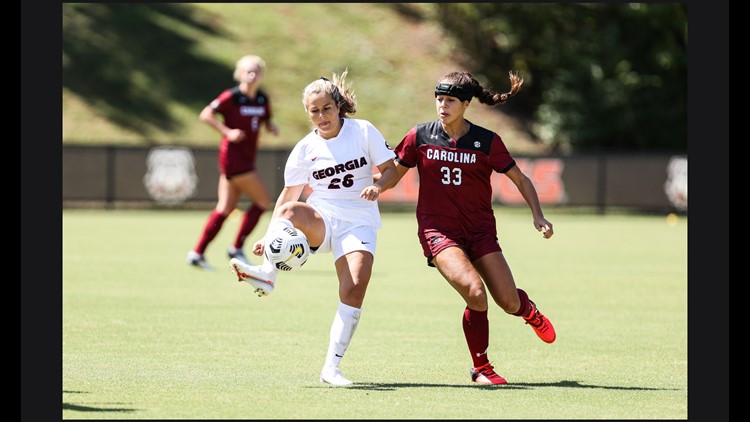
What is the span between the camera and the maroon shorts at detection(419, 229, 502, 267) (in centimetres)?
790

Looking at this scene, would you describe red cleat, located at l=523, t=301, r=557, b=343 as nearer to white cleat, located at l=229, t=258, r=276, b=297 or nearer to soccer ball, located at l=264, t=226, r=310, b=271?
soccer ball, located at l=264, t=226, r=310, b=271

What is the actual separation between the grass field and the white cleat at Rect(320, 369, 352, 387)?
0.07 metres

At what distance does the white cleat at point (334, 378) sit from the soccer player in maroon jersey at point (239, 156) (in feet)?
24.3

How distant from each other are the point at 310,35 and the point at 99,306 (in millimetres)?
29630

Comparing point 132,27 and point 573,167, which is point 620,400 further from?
point 132,27

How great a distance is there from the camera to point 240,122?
15047mm

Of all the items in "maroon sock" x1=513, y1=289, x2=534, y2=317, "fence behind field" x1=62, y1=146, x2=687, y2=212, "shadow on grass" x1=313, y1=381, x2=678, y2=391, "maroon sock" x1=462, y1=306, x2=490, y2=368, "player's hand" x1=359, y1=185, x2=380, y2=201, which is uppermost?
"fence behind field" x1=62, y1=146, x2=687, y2=212

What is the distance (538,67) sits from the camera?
38094mm

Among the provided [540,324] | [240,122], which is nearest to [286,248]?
[540,324]

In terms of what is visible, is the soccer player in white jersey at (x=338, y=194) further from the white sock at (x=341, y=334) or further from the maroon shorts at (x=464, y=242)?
the maroon shorts at (x=464, y=242)

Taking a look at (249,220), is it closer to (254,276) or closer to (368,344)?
(368,344)

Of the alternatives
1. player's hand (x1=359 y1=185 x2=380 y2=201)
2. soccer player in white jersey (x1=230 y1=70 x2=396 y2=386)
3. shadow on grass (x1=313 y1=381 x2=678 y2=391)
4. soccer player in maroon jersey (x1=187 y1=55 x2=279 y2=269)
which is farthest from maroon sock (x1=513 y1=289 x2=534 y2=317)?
soccer player in maroon jersey (x1=187 y1=55 x2=279 y2=269)

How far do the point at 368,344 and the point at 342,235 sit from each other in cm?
183

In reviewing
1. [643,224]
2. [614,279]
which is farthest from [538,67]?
[614,279]
